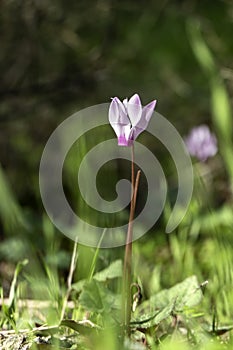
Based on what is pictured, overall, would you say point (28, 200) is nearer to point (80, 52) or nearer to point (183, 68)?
point (80, 52)

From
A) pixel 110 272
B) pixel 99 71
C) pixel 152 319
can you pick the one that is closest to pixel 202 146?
pixel 99 71

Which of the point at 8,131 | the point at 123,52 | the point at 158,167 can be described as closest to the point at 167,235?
the point at 158,167

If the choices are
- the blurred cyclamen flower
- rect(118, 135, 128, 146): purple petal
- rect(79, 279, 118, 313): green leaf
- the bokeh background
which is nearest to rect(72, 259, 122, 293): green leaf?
rect(79, 279, 118, 313): green leaf

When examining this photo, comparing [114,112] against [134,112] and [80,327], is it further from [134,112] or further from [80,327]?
[80,327]

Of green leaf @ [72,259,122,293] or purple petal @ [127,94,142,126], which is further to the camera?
green leaf @ [72,259,122,293]

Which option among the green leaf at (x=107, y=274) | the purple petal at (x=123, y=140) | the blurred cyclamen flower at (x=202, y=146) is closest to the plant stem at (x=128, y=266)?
the purple petal at (x=123, y=140)

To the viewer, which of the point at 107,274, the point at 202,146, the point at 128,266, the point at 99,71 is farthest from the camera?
the point at 99,71

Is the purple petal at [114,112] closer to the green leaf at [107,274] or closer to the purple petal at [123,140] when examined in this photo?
the purple petal at [123,140]

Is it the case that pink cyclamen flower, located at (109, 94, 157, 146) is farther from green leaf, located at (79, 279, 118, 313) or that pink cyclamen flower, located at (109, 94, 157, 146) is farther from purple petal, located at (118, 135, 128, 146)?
green leaf, located at (79, 279, 118, 313)

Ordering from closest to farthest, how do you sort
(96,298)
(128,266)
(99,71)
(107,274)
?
(128,266), (96,298), (107,274), (99,71)
